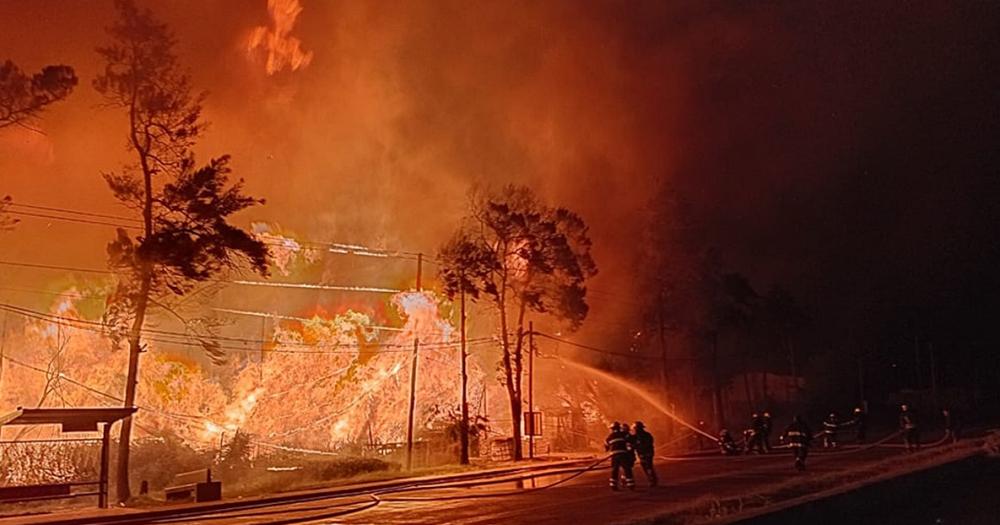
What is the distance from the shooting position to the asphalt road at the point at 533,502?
54.3ft

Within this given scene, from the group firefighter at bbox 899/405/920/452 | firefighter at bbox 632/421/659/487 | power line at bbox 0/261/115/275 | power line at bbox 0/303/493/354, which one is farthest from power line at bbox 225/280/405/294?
firefighter at bbox 632/421/659/487

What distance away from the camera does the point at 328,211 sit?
5888 cm

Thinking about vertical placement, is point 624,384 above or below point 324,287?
below

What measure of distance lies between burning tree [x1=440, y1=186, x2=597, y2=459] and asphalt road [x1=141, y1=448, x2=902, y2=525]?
1701 centimetres

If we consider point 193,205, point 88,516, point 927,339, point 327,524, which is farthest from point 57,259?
point 927,339

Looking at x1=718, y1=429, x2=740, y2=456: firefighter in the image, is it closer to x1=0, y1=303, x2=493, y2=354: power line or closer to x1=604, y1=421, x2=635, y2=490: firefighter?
x1=604, y1=421, x2=635, y2=490: firefighter

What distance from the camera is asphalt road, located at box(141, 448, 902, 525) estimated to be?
54.3 feet

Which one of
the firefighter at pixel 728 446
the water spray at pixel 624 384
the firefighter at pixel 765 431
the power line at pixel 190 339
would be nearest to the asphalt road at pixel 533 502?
the firefighter at pixel 765 431

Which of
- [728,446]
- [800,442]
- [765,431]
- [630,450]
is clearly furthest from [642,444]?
[765,431]

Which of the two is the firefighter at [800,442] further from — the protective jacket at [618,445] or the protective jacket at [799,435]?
the protective jacket at [618,445]

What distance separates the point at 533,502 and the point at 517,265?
27.0m

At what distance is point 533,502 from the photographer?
19344 mm

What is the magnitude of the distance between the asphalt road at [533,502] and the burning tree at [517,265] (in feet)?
55.8

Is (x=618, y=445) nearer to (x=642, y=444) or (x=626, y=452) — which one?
(x=626, y=452)
